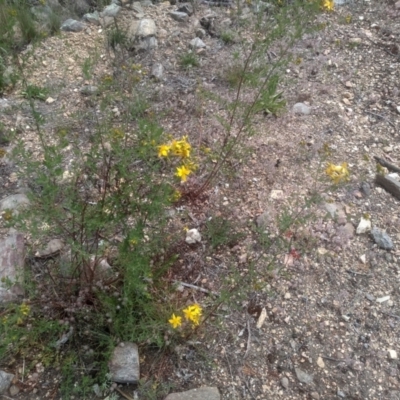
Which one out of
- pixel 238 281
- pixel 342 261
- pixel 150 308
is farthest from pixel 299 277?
pixel 150 308

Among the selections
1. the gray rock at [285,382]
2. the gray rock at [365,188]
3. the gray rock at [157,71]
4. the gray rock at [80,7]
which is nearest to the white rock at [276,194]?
the gray rock at [365,188]

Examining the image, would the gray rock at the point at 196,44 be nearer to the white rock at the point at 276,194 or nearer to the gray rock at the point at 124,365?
the white rock at the point at 276,194

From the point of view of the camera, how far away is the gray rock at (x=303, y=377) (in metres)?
2.53

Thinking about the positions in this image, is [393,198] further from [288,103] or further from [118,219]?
[118,219]

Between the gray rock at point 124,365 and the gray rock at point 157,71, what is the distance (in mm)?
2620

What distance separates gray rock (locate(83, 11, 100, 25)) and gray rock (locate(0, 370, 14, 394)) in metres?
3.73

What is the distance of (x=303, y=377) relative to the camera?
254 centimetres

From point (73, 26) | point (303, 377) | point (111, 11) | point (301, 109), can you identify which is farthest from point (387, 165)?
point (73, 26)

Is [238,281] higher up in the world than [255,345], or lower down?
higher up

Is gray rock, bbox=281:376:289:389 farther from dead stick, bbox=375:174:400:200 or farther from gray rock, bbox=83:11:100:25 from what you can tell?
gray rock, bbox=83:11:100:25

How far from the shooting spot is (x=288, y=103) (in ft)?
13.6

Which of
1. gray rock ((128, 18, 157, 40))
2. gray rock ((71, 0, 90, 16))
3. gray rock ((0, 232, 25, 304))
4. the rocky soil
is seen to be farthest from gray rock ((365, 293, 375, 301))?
gray rock ((71, 0, 90, 16))

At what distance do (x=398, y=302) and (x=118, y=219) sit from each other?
1.91 meters

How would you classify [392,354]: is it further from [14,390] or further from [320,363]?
[14,390]
